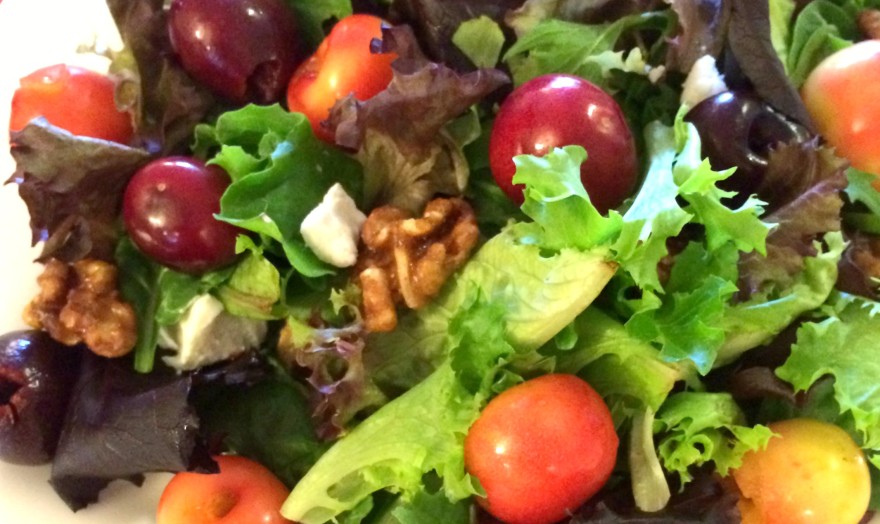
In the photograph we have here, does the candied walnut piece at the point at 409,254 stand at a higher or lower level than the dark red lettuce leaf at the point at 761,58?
lower

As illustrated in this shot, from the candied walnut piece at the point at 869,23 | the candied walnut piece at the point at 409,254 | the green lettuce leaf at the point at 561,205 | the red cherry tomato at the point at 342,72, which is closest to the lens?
the green lettuce leaf at the point at 561,205

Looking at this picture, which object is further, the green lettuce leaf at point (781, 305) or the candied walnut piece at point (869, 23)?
the candied walnut piece at point (869, 23)

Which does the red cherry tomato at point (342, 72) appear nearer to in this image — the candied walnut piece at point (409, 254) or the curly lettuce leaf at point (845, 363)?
the candied walnut piece at point (409, 254)

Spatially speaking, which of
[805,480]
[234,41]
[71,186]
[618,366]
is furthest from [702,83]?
[71,186]

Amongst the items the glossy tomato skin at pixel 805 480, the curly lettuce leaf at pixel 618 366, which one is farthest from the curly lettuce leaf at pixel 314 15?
the glossy tomato skin at pixel 805 480

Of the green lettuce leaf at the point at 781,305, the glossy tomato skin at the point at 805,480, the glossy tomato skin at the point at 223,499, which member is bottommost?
the glossy tomato skin at the point at 223,499

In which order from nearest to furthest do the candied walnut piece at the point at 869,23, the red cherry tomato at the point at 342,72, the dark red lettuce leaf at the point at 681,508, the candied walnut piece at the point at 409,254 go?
the dark red lettuce leaf at the point at 681,508
the candied walnut piece at the point at 409,254
the red cherry tomato at the point at 342,72
the candied walnut piece at the point at 869,23
